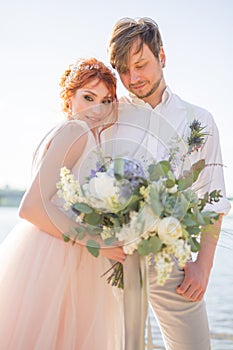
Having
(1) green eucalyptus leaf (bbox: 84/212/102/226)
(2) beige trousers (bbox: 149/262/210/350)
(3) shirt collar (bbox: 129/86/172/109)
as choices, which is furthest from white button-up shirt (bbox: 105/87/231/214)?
(1) green eucalyptus leaf (bbox: 84/212/102/226)

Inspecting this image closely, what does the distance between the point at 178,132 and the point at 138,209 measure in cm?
72

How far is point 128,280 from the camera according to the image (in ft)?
6.97

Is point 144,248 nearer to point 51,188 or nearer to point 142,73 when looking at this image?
point 51,188

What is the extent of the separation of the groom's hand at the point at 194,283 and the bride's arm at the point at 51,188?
21.5 inches

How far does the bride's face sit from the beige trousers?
0.70 metres

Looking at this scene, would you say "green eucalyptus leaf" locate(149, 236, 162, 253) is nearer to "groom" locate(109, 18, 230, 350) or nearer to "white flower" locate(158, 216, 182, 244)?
"white flower" locate(158, 216, 182, 244)

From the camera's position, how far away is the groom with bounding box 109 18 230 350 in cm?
255

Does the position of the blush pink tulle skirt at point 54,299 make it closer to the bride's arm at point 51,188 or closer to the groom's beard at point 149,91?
the bride's arm at point 51,188

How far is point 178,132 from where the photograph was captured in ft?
8.59

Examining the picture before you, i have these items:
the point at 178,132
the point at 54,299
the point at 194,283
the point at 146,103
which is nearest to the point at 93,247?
the point at 54,299

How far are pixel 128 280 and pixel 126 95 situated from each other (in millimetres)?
985

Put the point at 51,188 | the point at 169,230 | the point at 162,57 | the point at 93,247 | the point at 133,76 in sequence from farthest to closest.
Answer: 1. the point at 162,57
2. the point at 133,76
3. the point at 51,188
4. the point at 93,247
5. the point at 169,230

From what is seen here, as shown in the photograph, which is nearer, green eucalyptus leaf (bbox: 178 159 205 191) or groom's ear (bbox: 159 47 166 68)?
green eucalyptus leaf (bbox: 178 159 205 191)

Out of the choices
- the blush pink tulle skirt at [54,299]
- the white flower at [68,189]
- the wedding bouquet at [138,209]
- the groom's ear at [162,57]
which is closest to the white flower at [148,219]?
the wedding bouquet at [138,209]
